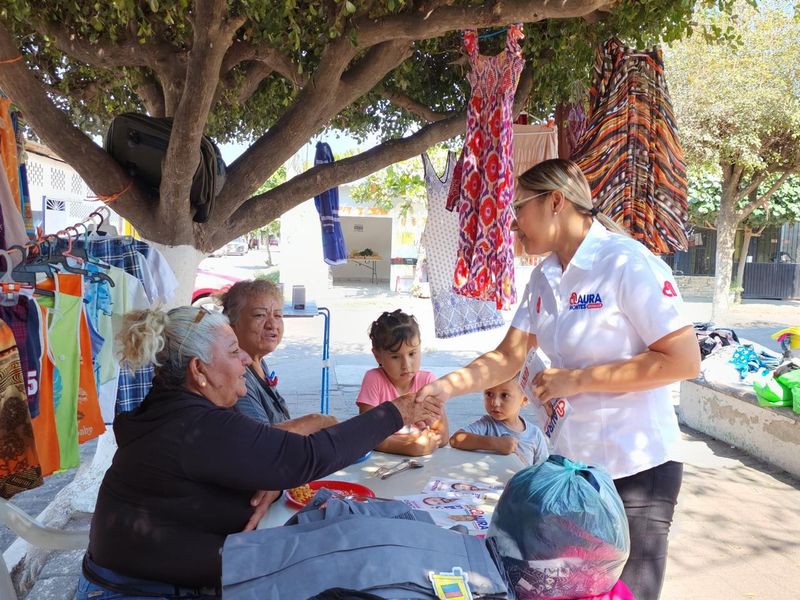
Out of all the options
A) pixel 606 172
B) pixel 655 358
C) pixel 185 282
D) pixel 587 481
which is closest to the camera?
pixel 587 481

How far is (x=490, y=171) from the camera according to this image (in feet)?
15.1

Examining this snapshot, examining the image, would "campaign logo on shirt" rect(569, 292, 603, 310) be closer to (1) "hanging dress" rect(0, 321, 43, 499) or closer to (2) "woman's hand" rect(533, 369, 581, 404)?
(2) "woman's hand" rect(533, 369, 581, 404)

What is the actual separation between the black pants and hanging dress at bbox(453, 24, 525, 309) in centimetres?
256

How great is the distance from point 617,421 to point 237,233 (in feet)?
11.6

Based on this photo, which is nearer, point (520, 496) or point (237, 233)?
point (520, 496)

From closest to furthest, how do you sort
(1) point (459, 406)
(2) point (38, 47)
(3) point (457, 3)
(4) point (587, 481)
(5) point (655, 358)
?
(4) point (587, 481) → (5) point (655, 358) → (3) point (457, 3) → (2) point (38, 47) → (1) point (459, 406)

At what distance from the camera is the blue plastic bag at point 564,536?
144 cm

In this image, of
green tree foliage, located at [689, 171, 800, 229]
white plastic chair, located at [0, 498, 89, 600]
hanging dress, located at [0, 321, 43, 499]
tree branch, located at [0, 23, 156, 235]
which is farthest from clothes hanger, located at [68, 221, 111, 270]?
green tree foliage, located at [689, 171, 800, 229]

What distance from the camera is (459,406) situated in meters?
8.98

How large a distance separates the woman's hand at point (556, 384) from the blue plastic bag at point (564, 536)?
592mm

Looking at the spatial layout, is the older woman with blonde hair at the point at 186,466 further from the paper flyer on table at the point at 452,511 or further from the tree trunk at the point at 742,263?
the tree trunk at the point at 742,263

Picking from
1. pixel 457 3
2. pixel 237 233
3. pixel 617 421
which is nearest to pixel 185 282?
pixel 237 233

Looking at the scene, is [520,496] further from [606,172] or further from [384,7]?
[384,7]

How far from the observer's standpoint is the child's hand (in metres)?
3.27
